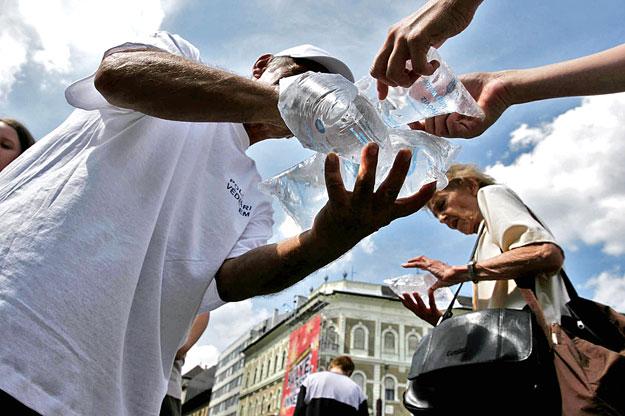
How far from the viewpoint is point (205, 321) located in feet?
10.1

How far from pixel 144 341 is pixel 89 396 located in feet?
0.57

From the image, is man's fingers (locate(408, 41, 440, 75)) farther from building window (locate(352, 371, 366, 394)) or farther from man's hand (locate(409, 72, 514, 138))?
building window (locate(352, 371, 366, 394))

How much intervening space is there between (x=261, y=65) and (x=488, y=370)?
51.0 inches

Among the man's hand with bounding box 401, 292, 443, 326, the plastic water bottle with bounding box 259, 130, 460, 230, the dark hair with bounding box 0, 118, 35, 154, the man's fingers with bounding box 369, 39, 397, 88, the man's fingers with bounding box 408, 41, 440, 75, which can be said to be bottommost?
the plastic water bottle with bounding box 259, 130, 460, 230

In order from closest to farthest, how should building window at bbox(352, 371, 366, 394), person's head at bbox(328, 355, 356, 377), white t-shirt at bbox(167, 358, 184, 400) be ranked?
Answer: 1. white t-shirt at bbox(167, 358, 184, 400)
2. person's head at bbox(328, 355, 356, 377)
3. building window at bbox(352, 371, 366, 394)

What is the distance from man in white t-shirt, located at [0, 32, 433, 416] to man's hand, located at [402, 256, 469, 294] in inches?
35.6

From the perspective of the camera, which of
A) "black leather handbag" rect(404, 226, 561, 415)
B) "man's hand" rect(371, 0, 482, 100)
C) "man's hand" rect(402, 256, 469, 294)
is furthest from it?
"man's hand" rect(402, 256, 469, 294)

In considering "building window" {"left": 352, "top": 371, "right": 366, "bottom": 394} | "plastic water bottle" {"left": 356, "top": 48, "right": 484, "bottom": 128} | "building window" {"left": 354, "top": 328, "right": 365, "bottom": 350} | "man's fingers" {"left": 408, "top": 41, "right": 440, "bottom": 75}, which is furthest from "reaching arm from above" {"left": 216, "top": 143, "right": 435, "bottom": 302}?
"building window" {"left": 354, "top": 328, "right": 365, "bottom": 350}

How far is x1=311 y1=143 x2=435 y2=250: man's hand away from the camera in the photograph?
89 cm

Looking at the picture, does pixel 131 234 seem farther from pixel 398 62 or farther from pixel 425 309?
pixel 425 309

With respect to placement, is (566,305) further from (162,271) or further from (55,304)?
(55,304)

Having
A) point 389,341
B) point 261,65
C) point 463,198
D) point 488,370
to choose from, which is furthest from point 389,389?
point 261,65

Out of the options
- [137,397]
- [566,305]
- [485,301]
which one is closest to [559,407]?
[566,305]

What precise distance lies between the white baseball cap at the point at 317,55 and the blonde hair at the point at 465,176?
1002 mm
